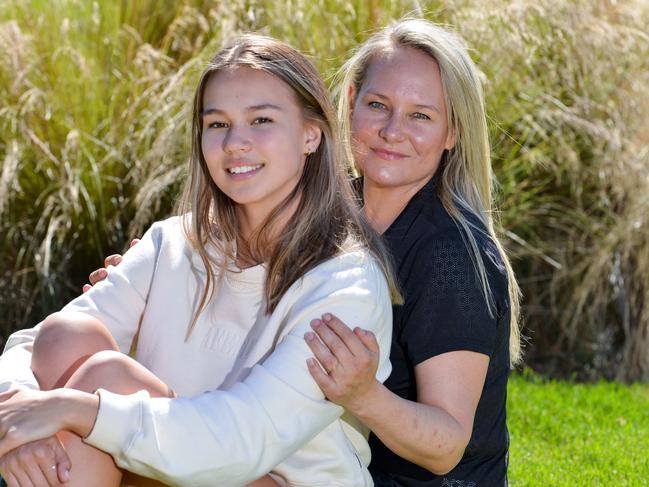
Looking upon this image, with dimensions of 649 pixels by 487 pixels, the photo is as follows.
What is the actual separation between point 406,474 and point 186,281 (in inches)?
26.3

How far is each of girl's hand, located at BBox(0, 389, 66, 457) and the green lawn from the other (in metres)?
1.78

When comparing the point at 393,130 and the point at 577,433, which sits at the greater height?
the point at 393,130

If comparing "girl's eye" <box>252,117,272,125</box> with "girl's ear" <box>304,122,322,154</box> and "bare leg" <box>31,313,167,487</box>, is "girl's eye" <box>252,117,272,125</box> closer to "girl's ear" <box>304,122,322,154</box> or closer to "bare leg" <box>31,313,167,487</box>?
"girl's ear" <box>304,122,322,154</box>

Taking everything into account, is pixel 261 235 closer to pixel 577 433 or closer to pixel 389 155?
pixel 389 155

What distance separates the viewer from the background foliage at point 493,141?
4.69m

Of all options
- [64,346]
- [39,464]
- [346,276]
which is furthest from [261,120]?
[39,464]

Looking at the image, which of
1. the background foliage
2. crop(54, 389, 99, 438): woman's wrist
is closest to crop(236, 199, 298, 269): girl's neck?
crop(54, 389, 99, 438): woman's wrist

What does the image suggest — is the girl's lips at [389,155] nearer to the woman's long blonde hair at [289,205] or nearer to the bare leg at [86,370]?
the woman's long blonde hair at [289,205]

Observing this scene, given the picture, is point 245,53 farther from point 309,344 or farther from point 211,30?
point 211,30

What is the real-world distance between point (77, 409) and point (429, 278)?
2.77 ft

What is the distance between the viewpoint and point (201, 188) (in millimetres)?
2619

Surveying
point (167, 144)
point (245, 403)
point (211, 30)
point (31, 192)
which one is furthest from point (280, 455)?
point (211, 30)

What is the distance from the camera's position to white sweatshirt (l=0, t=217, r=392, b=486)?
2041 mm

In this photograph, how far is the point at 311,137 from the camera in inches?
99.5
